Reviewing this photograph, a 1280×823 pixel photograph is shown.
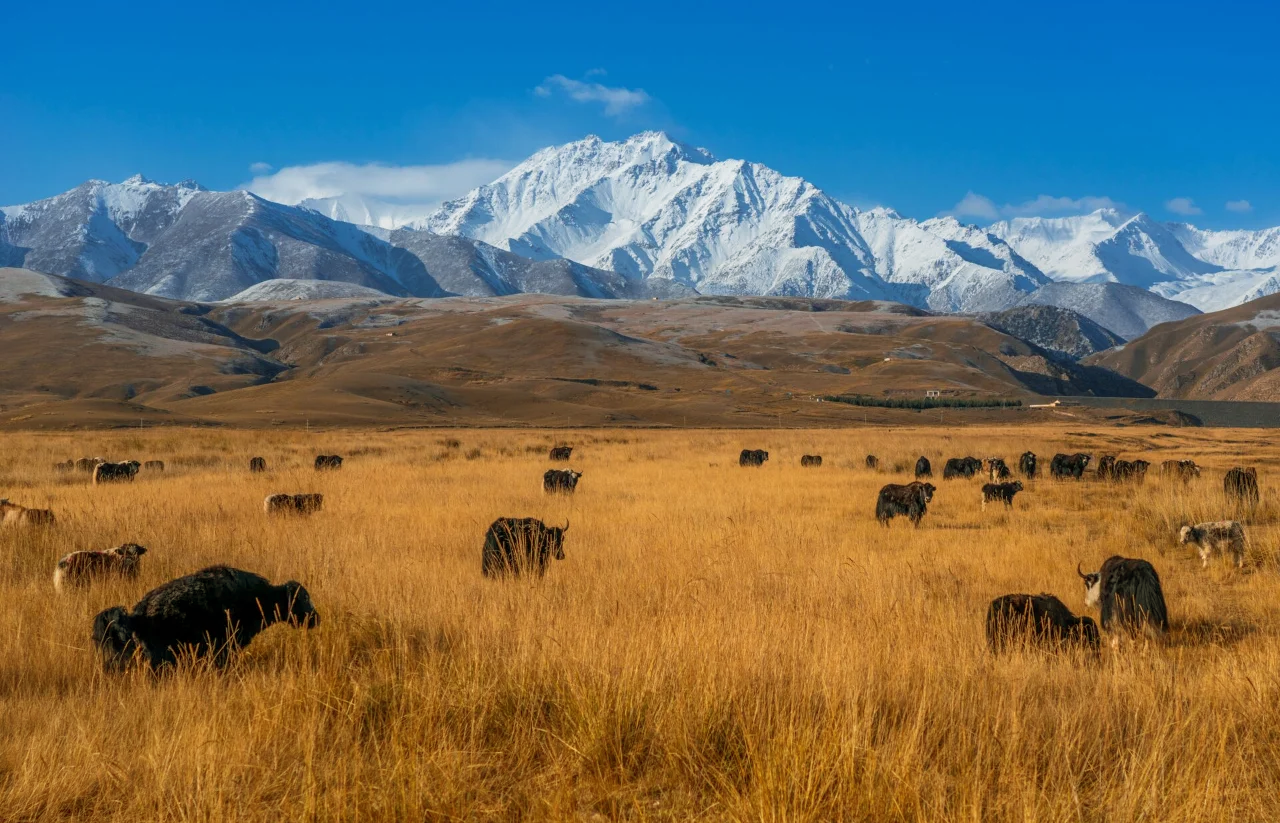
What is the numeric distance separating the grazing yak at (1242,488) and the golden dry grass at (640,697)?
4635 millimetres

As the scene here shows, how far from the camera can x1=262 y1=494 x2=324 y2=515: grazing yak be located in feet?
45.3

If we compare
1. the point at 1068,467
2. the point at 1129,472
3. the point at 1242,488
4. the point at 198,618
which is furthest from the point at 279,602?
the point at 1068,467

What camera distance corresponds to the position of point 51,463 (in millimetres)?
24938

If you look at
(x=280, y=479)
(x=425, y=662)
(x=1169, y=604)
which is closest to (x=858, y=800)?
(x=425, y=662)

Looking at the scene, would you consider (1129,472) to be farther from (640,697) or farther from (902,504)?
(640,697)

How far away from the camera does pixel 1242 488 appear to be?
15.6 meters

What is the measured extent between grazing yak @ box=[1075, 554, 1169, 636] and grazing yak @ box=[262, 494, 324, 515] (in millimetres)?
11664

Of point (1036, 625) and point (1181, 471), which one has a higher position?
point (1181, 471)

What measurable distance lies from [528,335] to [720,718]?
16257cm

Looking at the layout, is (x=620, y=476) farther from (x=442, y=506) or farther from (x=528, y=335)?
(x=528, y=335)

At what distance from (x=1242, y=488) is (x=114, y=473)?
979 inches

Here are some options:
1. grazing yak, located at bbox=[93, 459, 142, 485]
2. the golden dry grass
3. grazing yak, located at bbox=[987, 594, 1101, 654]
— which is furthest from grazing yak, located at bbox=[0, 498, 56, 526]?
grazing yak, located at bbox=[987, 594, 1101, 654]

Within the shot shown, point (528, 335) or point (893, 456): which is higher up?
point (528, 335)

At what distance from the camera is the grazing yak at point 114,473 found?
19.9 meters
